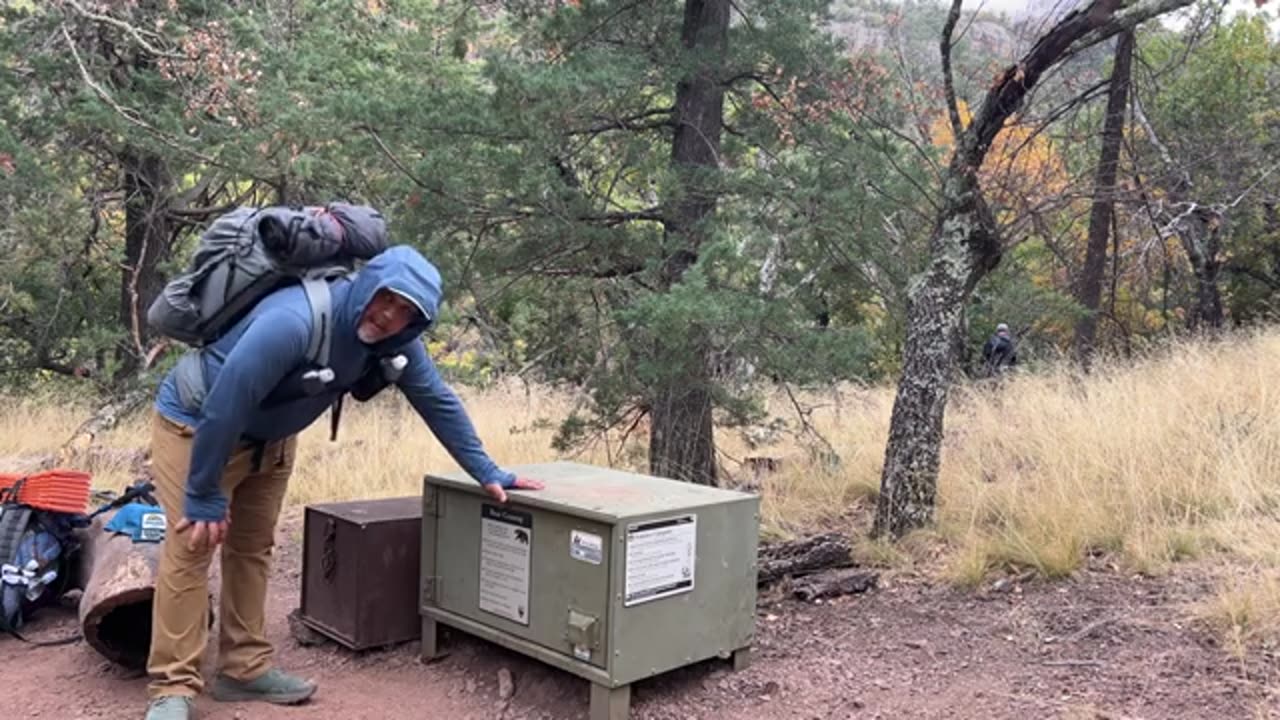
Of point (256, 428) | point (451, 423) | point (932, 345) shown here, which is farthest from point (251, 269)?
point (932, 345)

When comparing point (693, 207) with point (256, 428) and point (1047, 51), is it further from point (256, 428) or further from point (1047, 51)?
point (256, 428)

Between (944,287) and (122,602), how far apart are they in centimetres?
425

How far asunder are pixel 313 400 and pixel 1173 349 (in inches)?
367

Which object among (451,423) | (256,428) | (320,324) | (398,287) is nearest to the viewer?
(398,287)

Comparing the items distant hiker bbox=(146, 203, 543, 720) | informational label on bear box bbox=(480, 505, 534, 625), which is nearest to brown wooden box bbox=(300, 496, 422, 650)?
distant hiker bbox=(146, 203, 543, 720)

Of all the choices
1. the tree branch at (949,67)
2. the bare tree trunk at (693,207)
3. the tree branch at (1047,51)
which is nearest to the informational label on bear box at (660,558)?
the bare tree trunk at (693,207)

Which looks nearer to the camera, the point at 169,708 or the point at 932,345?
the point at 169,708

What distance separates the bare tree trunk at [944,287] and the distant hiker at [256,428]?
2.49 metres

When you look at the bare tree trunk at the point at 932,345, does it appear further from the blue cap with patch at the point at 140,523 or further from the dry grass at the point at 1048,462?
the blue cap with patch at the point at 140,523

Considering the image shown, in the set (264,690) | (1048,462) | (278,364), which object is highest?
(278,364)

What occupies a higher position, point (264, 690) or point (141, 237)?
point (141, 237)

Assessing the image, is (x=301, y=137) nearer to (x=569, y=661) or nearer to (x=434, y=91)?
(x=434, y=91)

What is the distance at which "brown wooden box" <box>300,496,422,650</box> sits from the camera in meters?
4.23

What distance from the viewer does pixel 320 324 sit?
321cm
